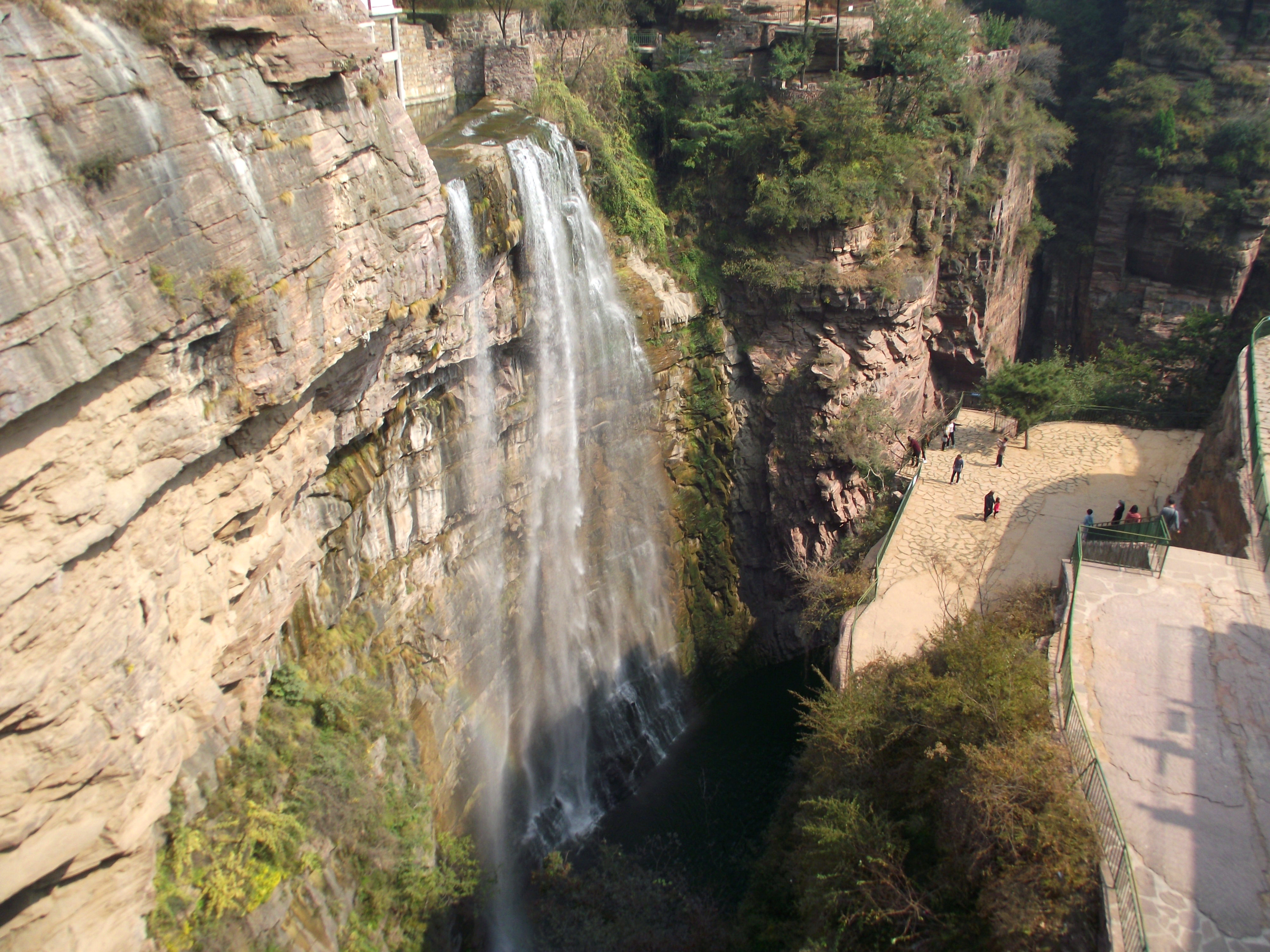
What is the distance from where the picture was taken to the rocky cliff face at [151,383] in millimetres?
7320

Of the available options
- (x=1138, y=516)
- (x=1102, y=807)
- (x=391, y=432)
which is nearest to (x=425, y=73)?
(x=391, y=432)

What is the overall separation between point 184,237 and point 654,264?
14.6 metres

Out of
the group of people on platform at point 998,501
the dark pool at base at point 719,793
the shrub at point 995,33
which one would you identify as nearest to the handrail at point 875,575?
the group of people on platform at point 998,501

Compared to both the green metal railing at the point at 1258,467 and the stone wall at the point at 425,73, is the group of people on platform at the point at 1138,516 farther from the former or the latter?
the stone wall at the point at 425,73

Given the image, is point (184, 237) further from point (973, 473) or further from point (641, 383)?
point (973, 473)

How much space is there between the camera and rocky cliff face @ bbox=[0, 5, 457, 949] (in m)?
7.32

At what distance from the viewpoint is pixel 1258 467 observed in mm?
13281

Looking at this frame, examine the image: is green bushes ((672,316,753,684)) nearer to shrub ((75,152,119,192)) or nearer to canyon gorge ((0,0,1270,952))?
canyon gorge ((0,0,1270,952))

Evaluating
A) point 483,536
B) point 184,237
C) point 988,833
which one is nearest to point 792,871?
point 988,833

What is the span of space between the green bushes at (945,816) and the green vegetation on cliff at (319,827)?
18.7 feet

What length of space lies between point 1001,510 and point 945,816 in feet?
29.1

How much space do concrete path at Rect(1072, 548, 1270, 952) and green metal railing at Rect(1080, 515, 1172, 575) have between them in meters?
0.21

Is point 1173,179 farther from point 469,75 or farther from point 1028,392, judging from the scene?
point 469,75

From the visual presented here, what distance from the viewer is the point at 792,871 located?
1289 cm
